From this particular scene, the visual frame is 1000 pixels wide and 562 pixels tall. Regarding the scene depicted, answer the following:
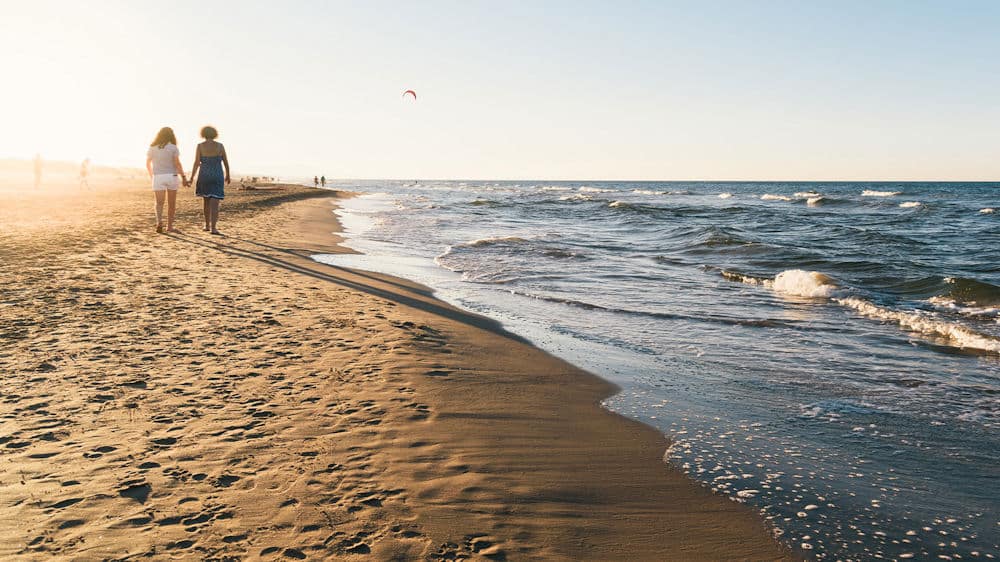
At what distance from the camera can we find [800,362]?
6.36 meters

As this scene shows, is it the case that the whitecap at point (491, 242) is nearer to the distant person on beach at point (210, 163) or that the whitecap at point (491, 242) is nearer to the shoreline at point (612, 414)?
the distant person on beach at point (210, 163)

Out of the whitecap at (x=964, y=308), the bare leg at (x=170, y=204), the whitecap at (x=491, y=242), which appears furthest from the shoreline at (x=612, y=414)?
the whitecap at (x=491, y=242)

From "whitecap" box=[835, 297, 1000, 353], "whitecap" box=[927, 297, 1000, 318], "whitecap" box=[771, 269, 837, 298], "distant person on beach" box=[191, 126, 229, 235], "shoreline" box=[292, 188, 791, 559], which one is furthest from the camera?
"distant person on beach" box=[191, 126, 229, 235]

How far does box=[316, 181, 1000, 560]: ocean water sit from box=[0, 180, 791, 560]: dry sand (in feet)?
1.47

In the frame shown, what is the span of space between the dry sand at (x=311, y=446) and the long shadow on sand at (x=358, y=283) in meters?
0.48

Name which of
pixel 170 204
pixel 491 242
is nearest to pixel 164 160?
pixel 170 204

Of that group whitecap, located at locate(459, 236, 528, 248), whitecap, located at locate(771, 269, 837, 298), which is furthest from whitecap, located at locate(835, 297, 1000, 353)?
whitecap, located at locate(459, 236, 528, 248)

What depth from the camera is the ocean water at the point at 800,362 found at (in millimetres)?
3270

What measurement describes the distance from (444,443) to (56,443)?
7.09 feet

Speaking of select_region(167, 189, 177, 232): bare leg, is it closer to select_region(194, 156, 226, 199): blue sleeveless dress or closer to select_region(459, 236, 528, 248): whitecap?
select_region(194, 156, 226, 199): blue sleeveless dress

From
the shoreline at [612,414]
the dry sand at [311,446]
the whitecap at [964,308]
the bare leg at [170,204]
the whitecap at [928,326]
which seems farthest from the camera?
the bare leg at [170,204]

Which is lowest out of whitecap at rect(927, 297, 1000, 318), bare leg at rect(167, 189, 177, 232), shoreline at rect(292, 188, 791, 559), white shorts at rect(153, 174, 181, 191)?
shoreline at rect(292, 188, 791, 559)

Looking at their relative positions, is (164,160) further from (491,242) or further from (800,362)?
(800,362)

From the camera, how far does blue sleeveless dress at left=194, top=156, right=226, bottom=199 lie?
12477mm
